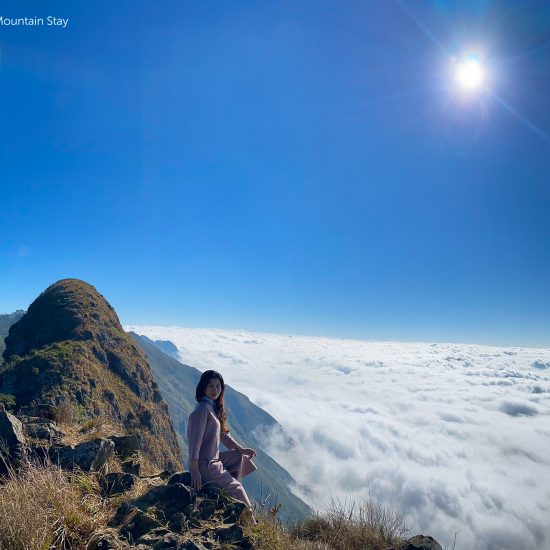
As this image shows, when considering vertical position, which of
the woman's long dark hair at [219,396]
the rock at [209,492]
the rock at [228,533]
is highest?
the woman's long dark hair at [219,396]

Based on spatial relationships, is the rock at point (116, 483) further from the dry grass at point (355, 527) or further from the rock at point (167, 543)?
the dry grass at point (355, 527)

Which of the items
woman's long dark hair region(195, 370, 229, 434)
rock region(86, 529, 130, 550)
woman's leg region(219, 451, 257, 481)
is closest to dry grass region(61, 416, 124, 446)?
woman's long dark hair region(195, 370, 229, 434)

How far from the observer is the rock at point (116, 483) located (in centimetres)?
549

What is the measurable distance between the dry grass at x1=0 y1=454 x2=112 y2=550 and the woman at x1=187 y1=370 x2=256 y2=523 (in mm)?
1398

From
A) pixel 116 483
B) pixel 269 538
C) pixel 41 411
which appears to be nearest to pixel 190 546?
pixel 269 538

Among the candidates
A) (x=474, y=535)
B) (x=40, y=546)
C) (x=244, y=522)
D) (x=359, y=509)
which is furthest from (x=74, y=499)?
(x=474, y=535)

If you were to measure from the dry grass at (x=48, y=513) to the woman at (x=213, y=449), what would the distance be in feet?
4.59

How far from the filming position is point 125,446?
7.54 m

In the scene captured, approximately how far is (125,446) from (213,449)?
115 inches

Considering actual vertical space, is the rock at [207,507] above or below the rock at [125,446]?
above

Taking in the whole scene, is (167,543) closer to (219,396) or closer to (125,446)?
(219,396)

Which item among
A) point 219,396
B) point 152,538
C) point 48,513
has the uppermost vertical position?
point 219,396

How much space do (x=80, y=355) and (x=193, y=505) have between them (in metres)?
52.7

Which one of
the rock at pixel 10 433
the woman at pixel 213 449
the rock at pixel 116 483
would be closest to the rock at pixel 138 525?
the woman at pixel 213 449
